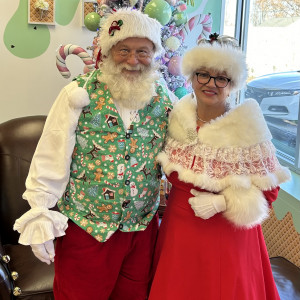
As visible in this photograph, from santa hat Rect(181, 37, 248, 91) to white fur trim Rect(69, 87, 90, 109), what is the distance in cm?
40

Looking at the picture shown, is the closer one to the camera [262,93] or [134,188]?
[134,188]

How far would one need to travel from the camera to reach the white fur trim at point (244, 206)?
1.30 m

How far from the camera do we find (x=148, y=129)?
1.50 metres

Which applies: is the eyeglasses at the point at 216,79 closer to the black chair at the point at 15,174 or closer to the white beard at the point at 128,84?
the white beard at the point at 128,84

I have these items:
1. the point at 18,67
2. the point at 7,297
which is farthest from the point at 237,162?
the point at 18,67

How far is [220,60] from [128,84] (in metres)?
0.36

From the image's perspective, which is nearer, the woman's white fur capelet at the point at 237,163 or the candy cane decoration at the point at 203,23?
the woman's white fur capelet at the point at 237,163

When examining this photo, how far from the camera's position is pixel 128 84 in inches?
57.2

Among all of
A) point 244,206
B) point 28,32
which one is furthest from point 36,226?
point 28,32

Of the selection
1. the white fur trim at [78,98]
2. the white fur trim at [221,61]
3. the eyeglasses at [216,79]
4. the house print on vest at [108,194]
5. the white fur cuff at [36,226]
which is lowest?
the white fur cuff at [36,226]

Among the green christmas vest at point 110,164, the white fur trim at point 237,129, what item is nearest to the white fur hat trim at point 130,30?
the green christmas vest at point 110,164

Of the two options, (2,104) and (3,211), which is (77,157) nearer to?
(3,211)

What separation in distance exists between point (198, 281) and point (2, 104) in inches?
119

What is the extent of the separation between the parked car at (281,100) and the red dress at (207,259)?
59.8 inches
